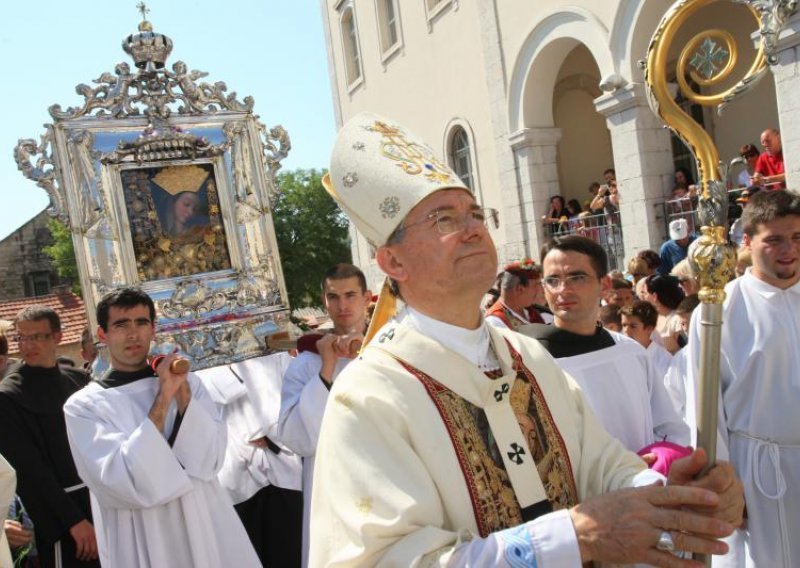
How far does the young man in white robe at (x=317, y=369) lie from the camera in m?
3.95

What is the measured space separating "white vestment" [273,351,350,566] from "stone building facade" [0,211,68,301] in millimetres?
39119

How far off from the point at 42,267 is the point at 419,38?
3030 centimetres

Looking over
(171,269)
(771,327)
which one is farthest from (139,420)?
(771,327)

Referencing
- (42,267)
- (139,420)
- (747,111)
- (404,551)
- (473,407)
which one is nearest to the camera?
(404,551)

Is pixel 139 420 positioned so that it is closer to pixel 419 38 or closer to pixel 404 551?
pixel 404 551

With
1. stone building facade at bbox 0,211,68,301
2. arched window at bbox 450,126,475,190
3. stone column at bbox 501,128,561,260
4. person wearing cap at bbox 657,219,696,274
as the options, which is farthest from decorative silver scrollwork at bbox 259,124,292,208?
stone building facade at bbox 0,211,68,301

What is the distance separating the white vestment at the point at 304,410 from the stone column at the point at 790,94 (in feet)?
20.5

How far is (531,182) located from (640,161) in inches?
114

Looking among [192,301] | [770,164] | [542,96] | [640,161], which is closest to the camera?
[192,301]

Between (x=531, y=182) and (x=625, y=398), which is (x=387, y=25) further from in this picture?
(x=625, y=398)

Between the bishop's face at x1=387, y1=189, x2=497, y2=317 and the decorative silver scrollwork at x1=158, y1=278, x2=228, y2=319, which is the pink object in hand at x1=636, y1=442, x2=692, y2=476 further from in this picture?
the decorative silver scrollwork at x1=158, y1=278, x2=228, y2=319

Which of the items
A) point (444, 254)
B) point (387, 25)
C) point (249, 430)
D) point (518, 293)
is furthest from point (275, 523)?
point (387, 25)

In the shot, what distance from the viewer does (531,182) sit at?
1353 centimetres

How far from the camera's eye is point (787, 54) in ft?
26.9
